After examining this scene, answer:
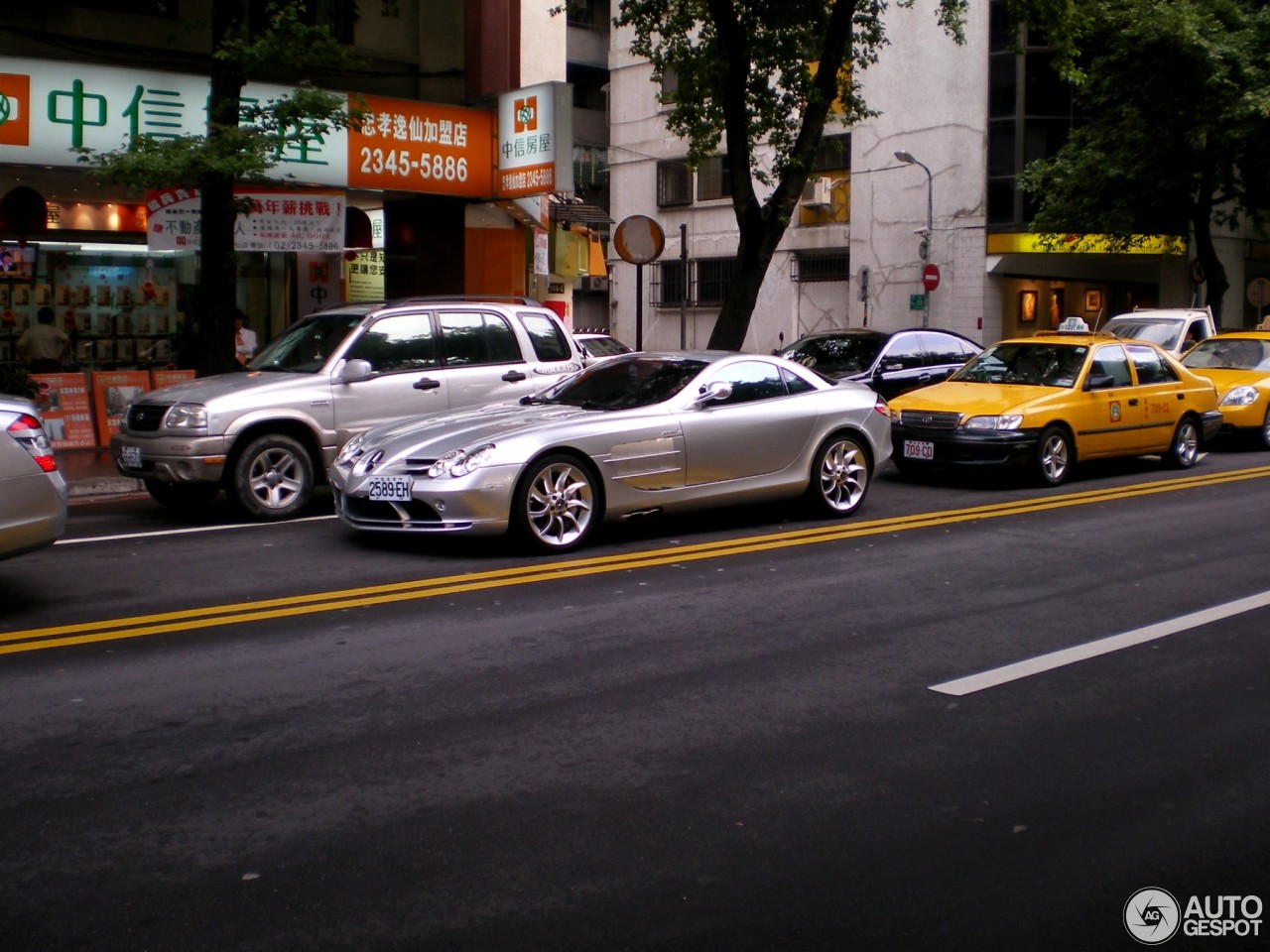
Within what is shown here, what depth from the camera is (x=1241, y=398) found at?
57.1ft

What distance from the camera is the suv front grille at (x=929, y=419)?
13.1 metres

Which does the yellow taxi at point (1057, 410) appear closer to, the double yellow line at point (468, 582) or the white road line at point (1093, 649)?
the double yellow line at point (468, 582)

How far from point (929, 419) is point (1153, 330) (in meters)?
11.1

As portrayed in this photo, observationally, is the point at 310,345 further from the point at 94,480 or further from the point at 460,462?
the point at 460,462

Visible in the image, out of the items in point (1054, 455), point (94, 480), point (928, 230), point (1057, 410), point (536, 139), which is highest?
point (928, 230)

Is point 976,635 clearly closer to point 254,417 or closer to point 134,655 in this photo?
point 134,655

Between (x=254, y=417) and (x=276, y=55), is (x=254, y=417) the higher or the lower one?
the lower one

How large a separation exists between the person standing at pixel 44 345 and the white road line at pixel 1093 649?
1375cm

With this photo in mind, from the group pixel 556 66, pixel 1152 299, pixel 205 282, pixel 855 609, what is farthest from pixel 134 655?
pixel 1152 299

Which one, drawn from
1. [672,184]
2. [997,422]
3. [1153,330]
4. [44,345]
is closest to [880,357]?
[997,422]

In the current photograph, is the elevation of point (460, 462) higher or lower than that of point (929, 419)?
lower

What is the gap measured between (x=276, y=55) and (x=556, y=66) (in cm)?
Result: 973

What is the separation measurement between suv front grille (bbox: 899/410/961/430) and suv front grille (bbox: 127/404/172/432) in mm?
7147

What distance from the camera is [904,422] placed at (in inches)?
534
